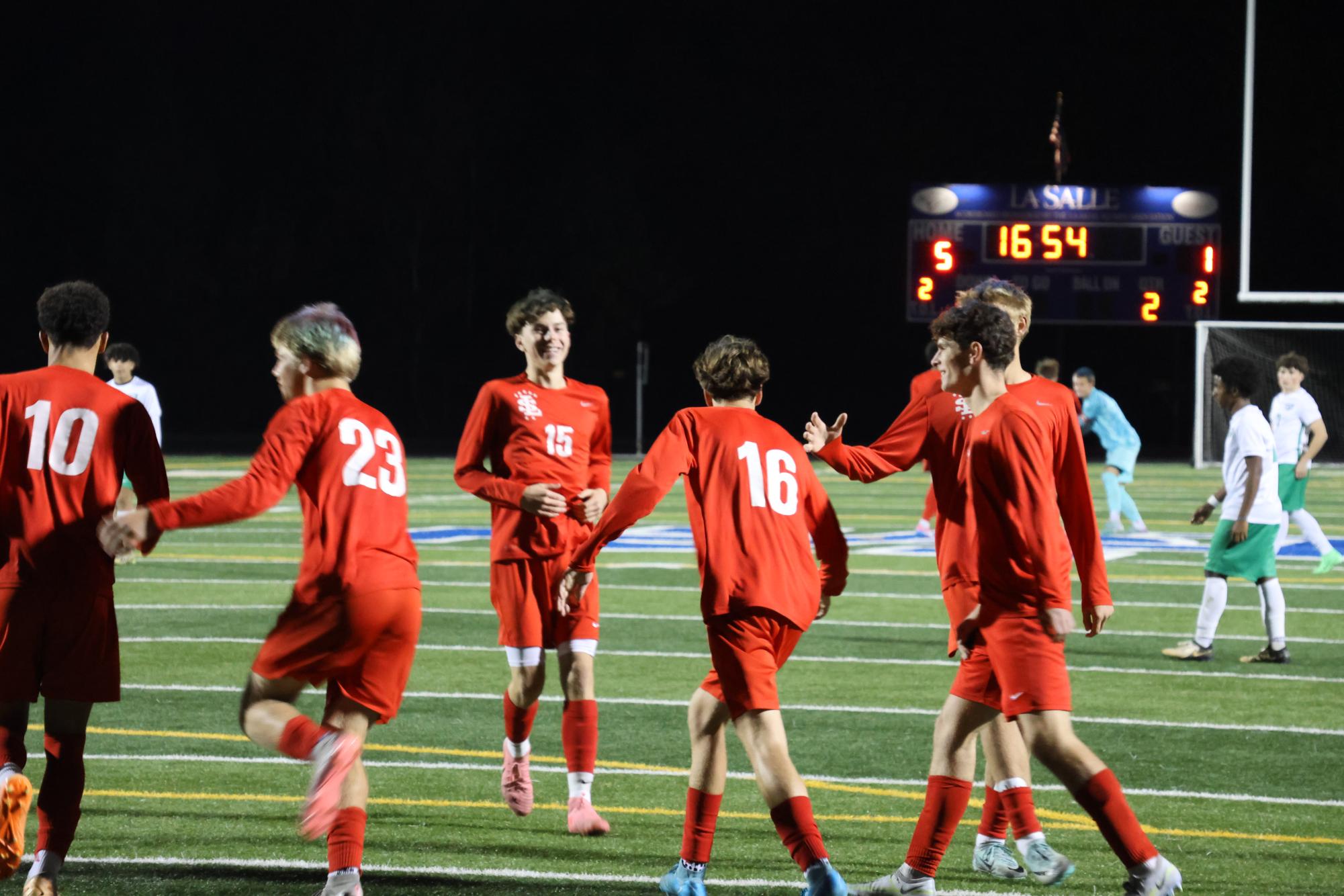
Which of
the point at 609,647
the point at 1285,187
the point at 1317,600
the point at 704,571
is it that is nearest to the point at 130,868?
the point at 704,571

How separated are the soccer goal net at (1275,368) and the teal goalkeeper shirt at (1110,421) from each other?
988 cm

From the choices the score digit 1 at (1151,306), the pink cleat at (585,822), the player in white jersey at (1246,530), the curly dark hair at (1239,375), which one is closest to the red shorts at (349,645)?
the pink cleat at (585,822)

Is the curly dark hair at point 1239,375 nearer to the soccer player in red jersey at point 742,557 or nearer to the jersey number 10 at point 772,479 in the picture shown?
the soccer player in red jersey at point 742,557

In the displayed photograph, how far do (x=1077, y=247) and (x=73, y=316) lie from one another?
24755mm

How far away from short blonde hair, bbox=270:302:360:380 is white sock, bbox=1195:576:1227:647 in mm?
7261

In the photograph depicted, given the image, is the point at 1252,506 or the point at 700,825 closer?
the point at 700,825

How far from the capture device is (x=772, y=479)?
5.25 meters

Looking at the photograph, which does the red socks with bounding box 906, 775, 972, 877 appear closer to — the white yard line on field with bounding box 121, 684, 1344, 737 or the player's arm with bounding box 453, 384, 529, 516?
the player's arm with bounding box 453, 384, 529, 516

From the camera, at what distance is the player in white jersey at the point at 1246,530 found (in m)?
10.8

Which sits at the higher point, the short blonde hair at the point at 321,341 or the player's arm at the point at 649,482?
the short blonde hair at the point at 321,341

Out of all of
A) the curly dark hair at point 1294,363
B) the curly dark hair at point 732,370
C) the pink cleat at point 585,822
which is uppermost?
the curly dark hair at point 732,370

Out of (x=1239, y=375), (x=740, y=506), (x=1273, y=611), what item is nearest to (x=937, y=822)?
(x=740, y=506)

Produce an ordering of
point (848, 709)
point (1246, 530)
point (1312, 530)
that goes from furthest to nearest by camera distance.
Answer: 1. point (1312, 530)
2. point (1246, 530)
3. point (848, 709)

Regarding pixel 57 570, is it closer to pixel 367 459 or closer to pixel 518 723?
pixel 367 459
